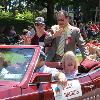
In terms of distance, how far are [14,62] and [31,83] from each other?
476 mm

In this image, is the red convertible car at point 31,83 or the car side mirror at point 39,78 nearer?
the red convertible car at point 31,83

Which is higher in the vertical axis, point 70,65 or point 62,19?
point 62,19

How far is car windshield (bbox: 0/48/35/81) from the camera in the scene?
553cm

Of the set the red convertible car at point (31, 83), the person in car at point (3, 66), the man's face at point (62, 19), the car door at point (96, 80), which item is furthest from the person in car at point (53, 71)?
the man's face at point (62, 19)

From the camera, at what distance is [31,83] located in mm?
5359

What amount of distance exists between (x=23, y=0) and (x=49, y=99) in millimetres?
36232

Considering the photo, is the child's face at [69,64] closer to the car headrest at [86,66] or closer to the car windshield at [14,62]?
the car headrest at [86,66]

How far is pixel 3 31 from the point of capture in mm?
29281

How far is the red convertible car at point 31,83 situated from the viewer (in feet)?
17.1

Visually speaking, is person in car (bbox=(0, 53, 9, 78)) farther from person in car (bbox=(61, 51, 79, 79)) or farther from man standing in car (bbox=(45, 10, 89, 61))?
man standing in car (bbox=(45, 10, 89, 61))

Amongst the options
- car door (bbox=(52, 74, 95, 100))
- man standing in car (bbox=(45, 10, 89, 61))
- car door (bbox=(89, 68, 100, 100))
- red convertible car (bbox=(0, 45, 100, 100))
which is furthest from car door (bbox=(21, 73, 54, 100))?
man standing in car (bbox=(45, 10, 89, 61))

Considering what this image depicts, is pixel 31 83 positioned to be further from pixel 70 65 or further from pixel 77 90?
pixel 70 65

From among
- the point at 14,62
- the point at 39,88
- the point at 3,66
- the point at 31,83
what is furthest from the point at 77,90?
the point at 3,66

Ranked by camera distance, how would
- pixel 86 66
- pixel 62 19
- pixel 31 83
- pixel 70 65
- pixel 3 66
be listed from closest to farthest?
pixel 31 83 < pixel 3 66 < pixel 70 65 < pixel 86 66 < pixel 62 19
